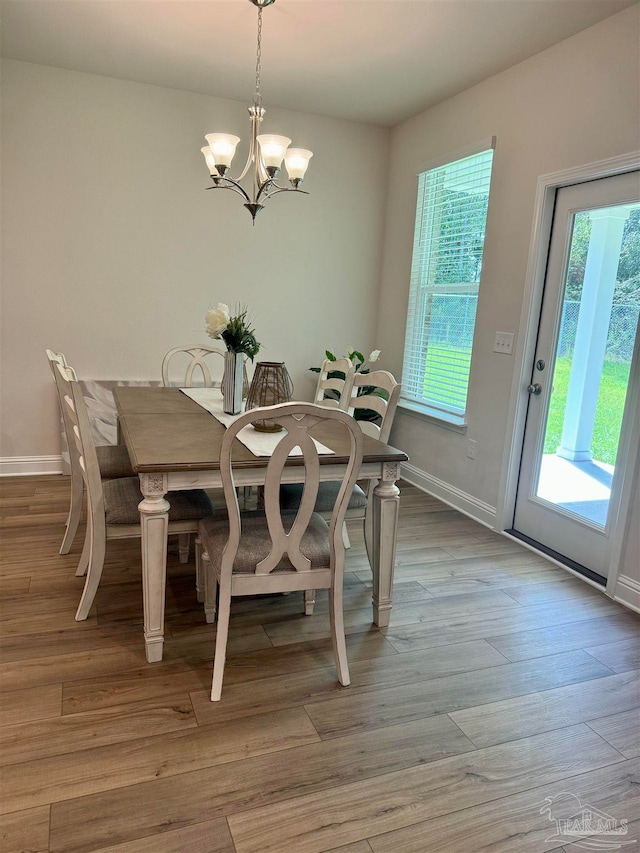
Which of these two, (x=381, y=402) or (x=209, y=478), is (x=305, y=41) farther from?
(x=209, y=478)

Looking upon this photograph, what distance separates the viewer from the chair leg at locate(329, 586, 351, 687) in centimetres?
202

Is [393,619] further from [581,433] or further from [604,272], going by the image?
[604,272]

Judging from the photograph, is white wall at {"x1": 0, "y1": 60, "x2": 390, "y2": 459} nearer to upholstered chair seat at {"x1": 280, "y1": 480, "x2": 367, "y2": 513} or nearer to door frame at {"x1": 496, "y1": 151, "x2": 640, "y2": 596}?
door frame at {"x1": 496, "y1": 151, "x2": 640, "y2": 596}

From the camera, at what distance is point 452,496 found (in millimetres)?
4004

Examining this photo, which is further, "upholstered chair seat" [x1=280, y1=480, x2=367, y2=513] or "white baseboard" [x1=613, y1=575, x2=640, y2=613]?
"white baseboard" [x1=613, y1=575, x2=640, y2=613]

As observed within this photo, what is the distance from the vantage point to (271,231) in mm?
4441

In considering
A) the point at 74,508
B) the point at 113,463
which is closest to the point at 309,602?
the point at 113,463

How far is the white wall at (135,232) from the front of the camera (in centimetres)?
384

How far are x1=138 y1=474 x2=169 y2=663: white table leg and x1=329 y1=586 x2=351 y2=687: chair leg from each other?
60cm

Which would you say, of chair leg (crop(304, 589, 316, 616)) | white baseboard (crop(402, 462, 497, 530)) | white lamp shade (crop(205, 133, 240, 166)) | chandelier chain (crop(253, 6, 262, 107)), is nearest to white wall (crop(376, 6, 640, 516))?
white baseboard (crop(402, 462, 497, 530))

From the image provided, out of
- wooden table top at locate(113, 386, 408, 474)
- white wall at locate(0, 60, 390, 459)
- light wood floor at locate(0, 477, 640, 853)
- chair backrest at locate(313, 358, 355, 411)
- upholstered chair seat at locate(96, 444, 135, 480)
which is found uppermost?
white wall at locate(0, 60, 390, 459)

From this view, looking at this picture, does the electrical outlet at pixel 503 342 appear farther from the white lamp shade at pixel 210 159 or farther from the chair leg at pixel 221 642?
the chair leg at pixel 221 642

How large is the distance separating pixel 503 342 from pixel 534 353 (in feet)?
0.73

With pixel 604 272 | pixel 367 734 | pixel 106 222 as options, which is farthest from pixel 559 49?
pixel 367 734
